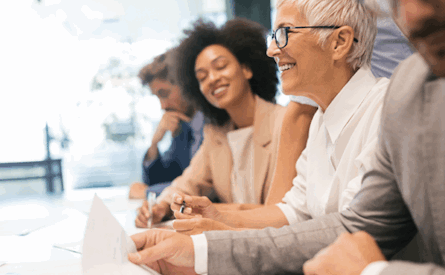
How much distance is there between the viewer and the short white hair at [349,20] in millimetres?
917

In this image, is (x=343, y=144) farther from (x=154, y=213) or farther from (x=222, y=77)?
(x=222, y=77)

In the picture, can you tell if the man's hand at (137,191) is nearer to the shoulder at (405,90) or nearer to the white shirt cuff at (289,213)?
the white shirt cuff at (289,213)

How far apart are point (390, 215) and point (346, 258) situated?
0.18 m

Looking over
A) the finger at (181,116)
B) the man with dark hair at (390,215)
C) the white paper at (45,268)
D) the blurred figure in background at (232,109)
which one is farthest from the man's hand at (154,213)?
the finger at (181,116)

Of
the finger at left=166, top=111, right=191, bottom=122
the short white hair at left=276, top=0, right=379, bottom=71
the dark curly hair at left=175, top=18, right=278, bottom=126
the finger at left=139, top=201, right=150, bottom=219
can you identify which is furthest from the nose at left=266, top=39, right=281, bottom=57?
the finger at left=166, top=111, right=191, bottom=122

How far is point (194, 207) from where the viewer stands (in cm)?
98

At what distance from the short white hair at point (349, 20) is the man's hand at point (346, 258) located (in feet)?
1.91

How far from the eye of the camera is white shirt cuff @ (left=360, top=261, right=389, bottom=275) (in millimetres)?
440

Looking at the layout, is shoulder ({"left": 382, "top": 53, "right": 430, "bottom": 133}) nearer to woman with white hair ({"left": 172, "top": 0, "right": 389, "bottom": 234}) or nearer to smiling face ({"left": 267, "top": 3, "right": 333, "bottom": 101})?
woman with white hair ({"left": 172, "top": 0, "right": 389, "bottom": 234})

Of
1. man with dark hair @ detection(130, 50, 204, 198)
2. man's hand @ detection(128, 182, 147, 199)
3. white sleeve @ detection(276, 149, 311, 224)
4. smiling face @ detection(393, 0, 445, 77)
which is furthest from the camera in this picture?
man with dark hair @ detection(130, 50, 204, 198)

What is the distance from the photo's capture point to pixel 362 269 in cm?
46

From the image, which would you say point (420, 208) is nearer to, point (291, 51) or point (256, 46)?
point (291, 51)

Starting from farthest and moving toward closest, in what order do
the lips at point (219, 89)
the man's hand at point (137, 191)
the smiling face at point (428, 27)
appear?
the man's hand at point (137, 191) → the lips at point (219, 89) → the smiling face at point (428, 27)

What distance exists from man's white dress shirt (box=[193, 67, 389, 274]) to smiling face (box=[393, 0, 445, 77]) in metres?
0.41
